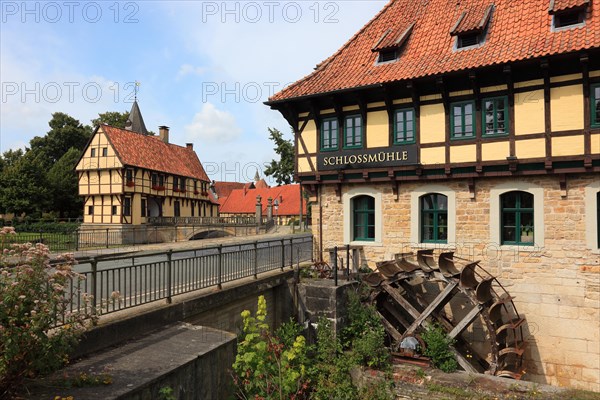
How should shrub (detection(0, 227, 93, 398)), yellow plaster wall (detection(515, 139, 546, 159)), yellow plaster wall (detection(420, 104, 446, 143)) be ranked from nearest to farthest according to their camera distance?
shrub (detection(0, 227, 93, 398))
yellow plaster wall (detection(515, 139, 546, 159))
yellow plaster wall (detection(420, 104, 446, 143))

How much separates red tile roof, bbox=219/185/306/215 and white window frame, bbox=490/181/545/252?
41.4m

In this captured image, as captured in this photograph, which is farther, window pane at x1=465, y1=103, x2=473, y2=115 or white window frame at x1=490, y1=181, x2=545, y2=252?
window pane at x1=465, y1=103, x2=473, y2=115

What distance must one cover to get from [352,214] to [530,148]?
527 cm

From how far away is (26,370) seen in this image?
4.26 meters

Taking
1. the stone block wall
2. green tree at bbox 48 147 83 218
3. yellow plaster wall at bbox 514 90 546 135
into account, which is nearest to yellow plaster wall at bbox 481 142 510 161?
yellow plaster wall at bbox 514 90 546 135

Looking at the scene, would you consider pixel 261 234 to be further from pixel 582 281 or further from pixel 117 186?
pixel 582 281

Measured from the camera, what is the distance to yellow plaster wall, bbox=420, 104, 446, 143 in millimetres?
11500

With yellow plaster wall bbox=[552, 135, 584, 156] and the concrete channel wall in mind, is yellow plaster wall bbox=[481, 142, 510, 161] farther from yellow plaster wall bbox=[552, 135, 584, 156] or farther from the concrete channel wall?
the concrete channel wall

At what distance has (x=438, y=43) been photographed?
484 inches

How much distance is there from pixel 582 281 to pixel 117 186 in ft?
102

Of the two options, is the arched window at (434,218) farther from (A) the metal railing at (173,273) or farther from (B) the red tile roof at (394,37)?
(B) the red tile roof at (394,37)

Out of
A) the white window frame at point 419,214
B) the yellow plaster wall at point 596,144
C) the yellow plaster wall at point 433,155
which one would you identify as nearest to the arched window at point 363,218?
the white window frame at point 419,214

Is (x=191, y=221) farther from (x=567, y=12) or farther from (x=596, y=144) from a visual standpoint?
(x=596, y=144)

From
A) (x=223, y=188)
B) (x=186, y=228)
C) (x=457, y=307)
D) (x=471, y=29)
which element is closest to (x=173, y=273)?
(x=457, y=307)
